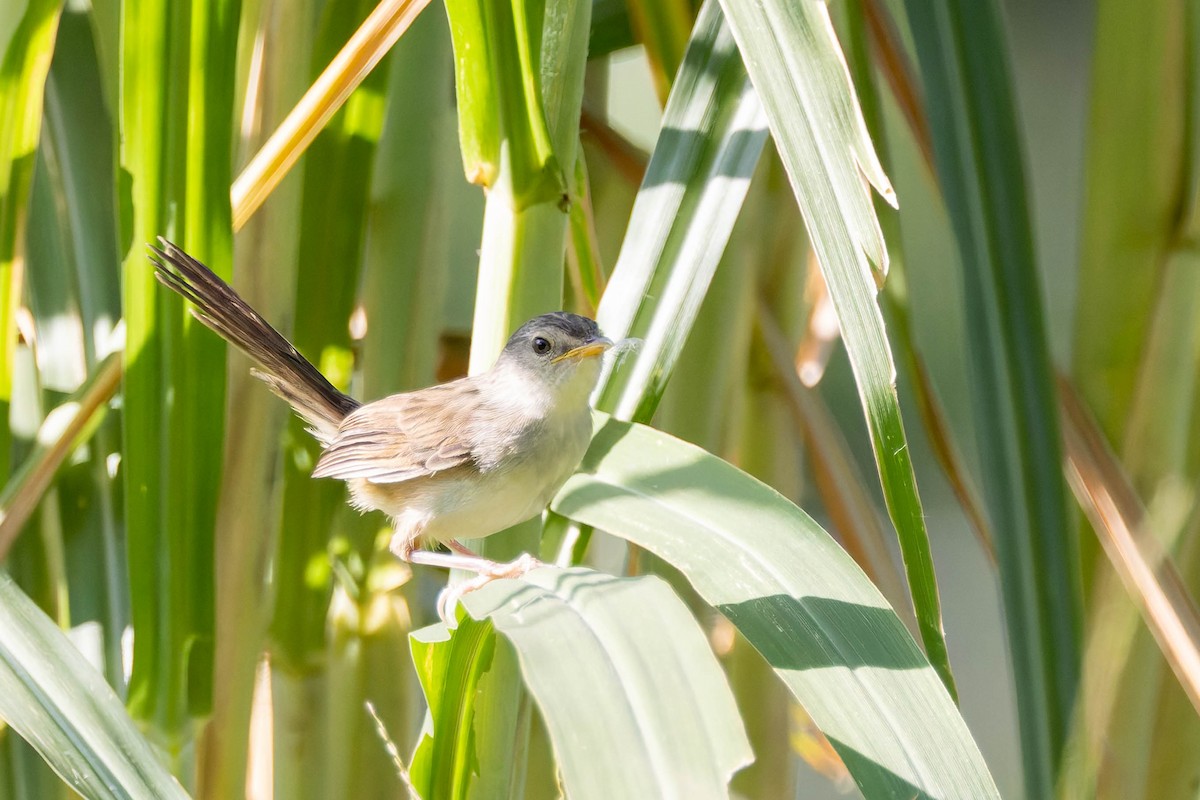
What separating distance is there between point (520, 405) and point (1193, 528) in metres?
0.61

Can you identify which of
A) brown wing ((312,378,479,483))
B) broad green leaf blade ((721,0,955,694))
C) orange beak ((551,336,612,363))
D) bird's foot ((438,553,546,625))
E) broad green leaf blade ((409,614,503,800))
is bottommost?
broad green leaf blade ((409,614,503,800))

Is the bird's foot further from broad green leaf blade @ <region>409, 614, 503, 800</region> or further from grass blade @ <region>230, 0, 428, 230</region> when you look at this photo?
grass blade @ <region>230, 0, 428, 230</region>

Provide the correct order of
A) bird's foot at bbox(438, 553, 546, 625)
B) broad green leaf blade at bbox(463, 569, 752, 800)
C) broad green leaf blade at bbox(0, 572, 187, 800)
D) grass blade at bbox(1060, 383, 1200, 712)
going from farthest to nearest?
grass blade at bbox(1060, 383, 1200, 712)
bird's foot at bbox(438, 553, 546, 625)
broad green leaf blade at bbox(0, 572, 187, 800)
broad green leaf blade at bbox(463, 569, 752, 800)

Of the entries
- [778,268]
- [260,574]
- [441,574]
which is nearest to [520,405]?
[260,574]

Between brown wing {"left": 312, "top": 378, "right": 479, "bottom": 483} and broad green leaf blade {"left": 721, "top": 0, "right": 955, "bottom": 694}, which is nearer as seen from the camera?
broad green leaf blade {"left": 721, "top": 0, "right": 955, "bottom": 694}

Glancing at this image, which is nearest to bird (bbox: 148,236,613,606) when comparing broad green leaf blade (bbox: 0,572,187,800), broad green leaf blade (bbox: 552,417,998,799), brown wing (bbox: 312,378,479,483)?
brown wing (bbox: 312,378,479,483)

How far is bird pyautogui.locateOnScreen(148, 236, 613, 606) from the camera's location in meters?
0.81

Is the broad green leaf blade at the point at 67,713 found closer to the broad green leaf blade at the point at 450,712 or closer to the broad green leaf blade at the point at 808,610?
the broad green leaf blade at the point at 450,712

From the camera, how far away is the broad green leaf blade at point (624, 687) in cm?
45

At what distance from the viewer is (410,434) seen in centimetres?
95

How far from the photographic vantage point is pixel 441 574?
4.34 feet

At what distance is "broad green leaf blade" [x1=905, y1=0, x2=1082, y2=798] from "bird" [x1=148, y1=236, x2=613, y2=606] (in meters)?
0.27

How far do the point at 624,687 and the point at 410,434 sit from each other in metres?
0.50

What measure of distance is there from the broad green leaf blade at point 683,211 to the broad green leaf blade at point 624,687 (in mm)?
204
